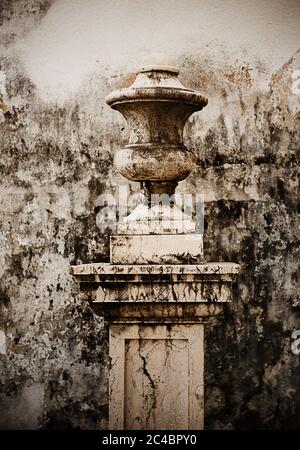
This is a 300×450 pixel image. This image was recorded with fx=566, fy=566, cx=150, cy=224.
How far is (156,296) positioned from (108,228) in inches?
71.2

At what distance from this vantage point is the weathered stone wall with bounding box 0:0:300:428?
12.1 ft

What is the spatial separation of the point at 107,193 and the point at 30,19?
1265mm

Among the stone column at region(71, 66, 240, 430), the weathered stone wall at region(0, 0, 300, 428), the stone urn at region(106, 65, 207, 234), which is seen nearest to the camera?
the stone column at region(71, 66, 240, 430)

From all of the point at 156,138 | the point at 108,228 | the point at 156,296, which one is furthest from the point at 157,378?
the point at 108,228

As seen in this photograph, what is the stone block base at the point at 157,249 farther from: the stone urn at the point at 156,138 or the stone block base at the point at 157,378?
the stone block base at the point at 157,378

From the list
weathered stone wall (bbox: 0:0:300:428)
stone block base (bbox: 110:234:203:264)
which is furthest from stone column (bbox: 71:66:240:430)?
weathered stone wall (bbox: 0:0:300:428)

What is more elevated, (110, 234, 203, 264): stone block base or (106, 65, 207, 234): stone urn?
(106, 65, 207, 234): stone urn

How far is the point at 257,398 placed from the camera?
3.65 metres

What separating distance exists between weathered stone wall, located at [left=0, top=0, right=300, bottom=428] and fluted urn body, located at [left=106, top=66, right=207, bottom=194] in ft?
5.09

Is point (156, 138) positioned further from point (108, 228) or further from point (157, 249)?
point (108, 228)

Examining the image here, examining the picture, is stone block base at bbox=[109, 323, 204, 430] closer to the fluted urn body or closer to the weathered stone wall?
the fluted urn body
